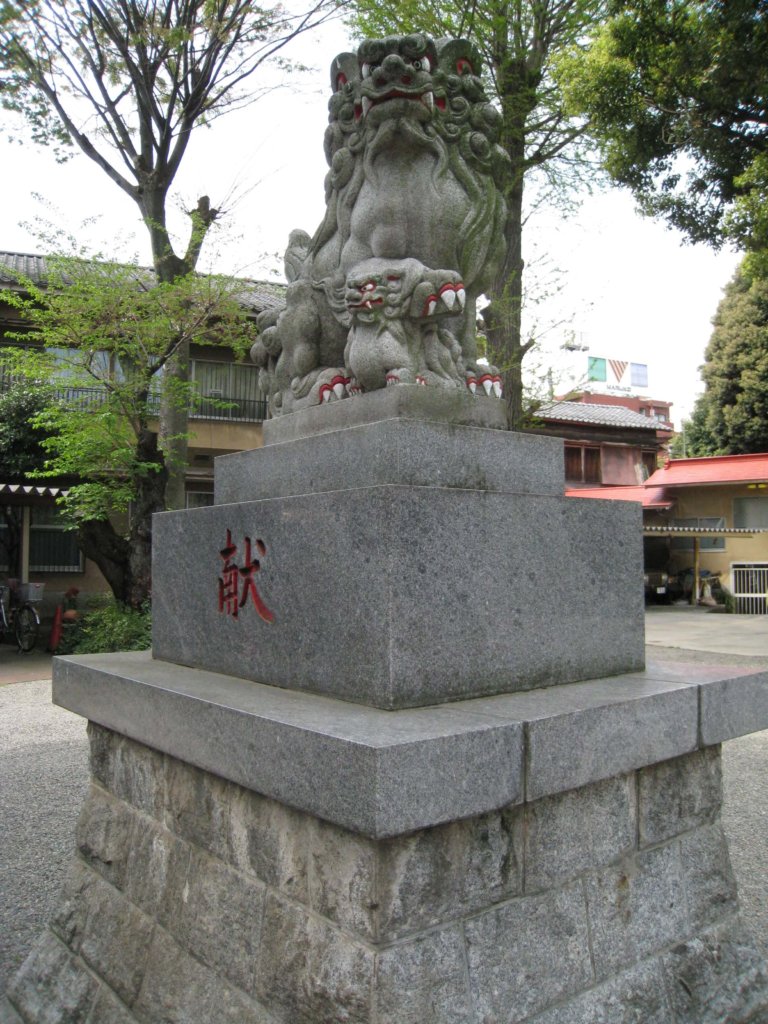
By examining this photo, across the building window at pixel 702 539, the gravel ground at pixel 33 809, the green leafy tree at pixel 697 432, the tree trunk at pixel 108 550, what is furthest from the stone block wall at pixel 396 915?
the green leafy tree at pixel 697 432

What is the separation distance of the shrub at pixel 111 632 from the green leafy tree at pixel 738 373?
1971cm

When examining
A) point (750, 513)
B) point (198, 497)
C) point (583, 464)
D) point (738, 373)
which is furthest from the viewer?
point (583, 464)

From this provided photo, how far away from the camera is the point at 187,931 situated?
225 centimetres

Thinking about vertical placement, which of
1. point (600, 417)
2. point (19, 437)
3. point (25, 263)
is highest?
point (25, 263)

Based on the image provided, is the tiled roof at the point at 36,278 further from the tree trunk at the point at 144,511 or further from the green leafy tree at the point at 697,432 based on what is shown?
the green leafy tree at the point at 697,432

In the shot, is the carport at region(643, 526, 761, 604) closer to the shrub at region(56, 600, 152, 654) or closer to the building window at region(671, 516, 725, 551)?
the building window at region(671, 516, 725, 551)

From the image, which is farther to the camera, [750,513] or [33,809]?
[750,513]

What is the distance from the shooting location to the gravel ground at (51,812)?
3.35m

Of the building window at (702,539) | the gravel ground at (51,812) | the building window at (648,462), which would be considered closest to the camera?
the gravel ground at (51,812)

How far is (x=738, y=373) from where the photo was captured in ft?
80.3

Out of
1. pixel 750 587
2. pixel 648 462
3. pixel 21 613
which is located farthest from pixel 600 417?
pixel 21 613

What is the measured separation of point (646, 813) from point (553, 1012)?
0.61m

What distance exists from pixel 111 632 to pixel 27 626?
244cm

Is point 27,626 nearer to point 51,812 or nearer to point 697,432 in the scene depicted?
point 51,812
